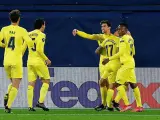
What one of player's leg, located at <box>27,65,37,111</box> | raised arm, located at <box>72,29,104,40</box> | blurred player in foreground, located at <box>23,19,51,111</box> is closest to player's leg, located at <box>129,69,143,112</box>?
raised arm, located at <box>72,29,104,40</box>

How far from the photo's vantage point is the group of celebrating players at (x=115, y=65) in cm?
1803

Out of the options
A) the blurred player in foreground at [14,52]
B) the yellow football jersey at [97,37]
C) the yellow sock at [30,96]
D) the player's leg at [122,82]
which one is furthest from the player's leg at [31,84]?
the player's leg at [122,82]

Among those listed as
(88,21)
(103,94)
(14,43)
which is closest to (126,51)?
(103,94)

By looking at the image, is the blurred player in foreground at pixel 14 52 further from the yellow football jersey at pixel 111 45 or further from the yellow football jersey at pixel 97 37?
the yellow football jersey at pixel 111 45

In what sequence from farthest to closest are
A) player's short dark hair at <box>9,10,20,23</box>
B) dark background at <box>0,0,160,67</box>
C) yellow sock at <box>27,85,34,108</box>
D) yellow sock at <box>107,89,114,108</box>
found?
1. dark background at <box>0,0,160,67</box>
2. yellow sock at <box>107,89,114,108</box>
3. yellow sock at <box>27,85,34,108</box>
4. player's short dark hair at <box>9,10,20,23</box>

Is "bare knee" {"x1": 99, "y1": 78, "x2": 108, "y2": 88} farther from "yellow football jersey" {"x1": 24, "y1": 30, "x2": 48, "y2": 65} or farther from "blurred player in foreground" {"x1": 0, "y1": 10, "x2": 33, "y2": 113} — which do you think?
"blurred player in foreground" {"x1": 0, "y1": 10, "x2": 33, "y2": 113}

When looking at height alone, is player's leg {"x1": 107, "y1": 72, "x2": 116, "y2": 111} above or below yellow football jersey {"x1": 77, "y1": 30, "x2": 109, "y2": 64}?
below

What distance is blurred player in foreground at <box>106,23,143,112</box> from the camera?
1798 centimetres

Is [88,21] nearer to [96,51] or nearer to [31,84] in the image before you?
[96,51]

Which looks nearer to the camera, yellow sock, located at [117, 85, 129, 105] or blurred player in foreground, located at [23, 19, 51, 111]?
blurred player in foreground, located at [23, 19, 51, 111]

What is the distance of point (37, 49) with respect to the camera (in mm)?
17781

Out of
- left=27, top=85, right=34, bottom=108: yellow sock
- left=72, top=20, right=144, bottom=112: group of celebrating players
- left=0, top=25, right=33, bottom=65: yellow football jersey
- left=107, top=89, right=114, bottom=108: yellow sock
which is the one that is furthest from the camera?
→ left=107, top=89, right=114, bottom=108: yellow sock

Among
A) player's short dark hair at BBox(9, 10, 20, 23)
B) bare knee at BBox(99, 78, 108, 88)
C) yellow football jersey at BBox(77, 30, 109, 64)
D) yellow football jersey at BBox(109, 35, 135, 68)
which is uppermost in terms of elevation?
player's short dark hair at BBox(9, 10, 20, 23)

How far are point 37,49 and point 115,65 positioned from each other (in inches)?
83.4
